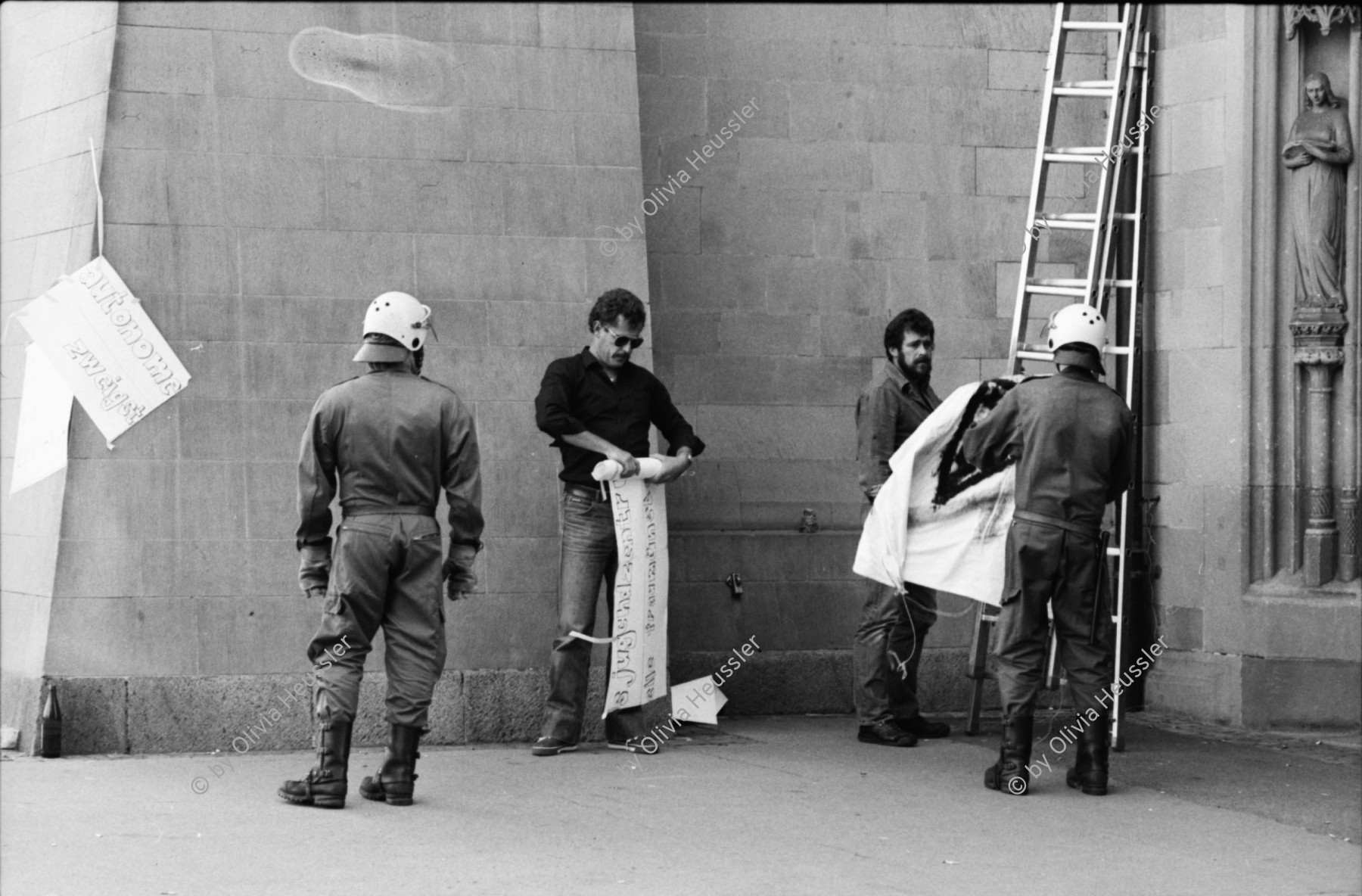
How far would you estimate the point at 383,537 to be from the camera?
259 inches

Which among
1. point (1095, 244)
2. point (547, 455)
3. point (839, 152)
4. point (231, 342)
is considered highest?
point (839, 152)

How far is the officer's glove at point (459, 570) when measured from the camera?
6.79 m

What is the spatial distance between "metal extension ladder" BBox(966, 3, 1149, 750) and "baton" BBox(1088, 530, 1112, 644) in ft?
1.21

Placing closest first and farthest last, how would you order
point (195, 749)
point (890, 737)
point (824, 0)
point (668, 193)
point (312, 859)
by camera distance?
point (824, 0), point (312, 859), point (195, 749), point (890, 737), point (668, 193)

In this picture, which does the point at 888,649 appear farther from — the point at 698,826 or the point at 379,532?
the point at 379,532

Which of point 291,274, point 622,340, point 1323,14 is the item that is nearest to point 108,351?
point 291,274

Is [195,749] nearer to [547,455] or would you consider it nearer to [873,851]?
[547,455]

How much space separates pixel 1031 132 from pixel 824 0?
7491 millimetres

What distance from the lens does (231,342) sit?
792cm

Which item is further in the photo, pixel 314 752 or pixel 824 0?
pixel 314 752

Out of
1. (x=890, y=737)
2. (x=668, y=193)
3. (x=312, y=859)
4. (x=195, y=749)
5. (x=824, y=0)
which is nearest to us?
(x=824, y=0)

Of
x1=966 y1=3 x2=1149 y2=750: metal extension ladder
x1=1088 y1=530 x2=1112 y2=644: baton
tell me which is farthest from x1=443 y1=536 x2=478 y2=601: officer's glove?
x1=966 y1=3 x2=1149 y2=750: metal extension ladder

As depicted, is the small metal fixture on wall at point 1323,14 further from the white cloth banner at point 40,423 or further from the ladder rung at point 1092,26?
the white cloth banner at point 40,423

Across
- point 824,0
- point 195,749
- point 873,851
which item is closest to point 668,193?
point 195,749
